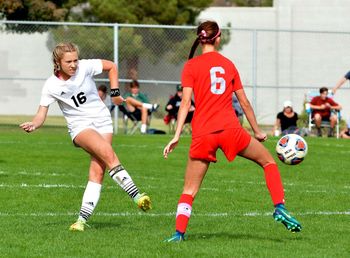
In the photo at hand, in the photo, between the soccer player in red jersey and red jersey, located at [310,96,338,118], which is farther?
red jersey, located at [310,96,338,118]

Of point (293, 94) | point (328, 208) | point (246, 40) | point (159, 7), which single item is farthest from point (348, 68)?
point (328, 208)

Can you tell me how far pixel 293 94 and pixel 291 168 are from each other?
19846 millimetres

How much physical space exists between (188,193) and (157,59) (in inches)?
984

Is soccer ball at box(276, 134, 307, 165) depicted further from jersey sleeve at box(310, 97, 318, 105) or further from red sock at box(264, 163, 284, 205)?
jersey sleeve at box(310, 97, 318, 105)

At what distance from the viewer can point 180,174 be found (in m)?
16.9

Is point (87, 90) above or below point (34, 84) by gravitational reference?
above

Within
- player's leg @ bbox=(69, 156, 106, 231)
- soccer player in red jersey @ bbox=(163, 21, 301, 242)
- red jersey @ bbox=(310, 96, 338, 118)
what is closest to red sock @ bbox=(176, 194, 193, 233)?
soccer player in red jersey @ bbox=(163, 21, 301, 242)

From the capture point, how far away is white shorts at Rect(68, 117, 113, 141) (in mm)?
10445

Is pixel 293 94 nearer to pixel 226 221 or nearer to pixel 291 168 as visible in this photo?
pixel 291 168

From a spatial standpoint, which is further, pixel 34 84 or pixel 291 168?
pixel 34 84

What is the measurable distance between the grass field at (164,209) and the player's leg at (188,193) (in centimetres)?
18

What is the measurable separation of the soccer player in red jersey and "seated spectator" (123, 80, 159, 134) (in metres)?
17.7

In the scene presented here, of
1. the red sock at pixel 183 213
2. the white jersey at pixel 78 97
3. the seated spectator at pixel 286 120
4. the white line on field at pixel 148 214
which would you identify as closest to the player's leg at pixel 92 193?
the white jersey at pixel 78 97

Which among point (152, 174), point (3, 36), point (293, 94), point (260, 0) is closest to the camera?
point (152, 174)
